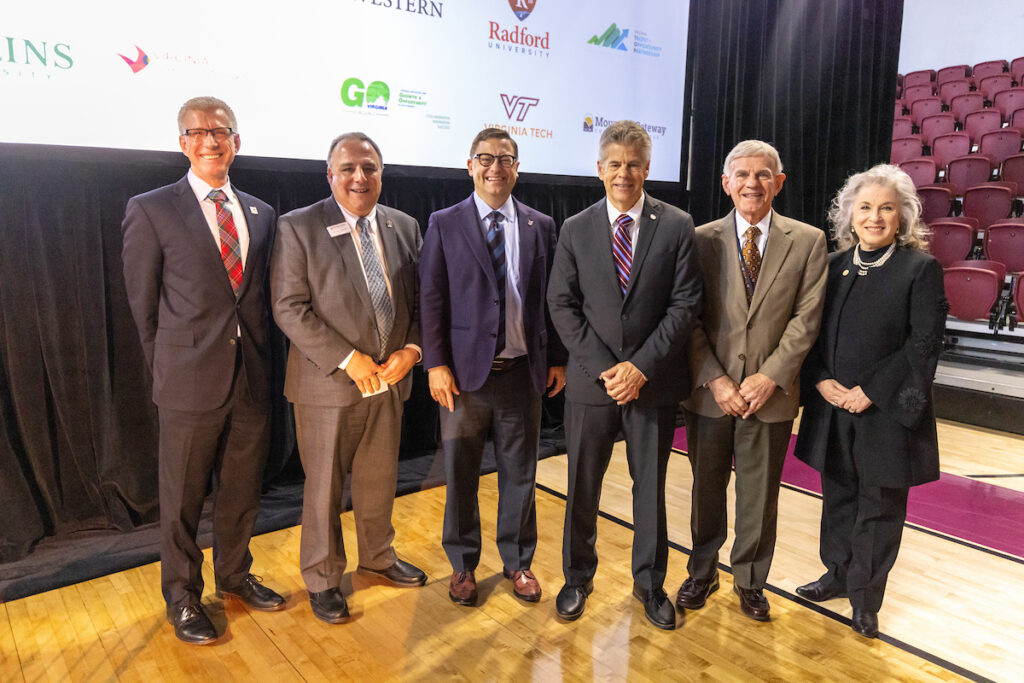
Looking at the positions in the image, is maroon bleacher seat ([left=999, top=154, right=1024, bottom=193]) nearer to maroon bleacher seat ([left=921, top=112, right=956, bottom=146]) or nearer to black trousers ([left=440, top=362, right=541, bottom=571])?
maroon bleacher seat ([left=921, top=112, right=956, bottom=146])

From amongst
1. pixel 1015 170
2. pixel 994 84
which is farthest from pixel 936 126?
pixel 1015 170

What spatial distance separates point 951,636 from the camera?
2393 millimetres

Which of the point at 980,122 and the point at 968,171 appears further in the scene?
the point at 980,122

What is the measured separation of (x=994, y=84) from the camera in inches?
376

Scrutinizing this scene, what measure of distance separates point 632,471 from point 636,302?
1.94ft

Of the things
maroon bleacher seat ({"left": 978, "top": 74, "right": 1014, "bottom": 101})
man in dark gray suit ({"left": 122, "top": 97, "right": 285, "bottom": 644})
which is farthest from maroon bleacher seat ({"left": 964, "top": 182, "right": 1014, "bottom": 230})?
man in dark gray suit ({"left": 122, "top": 97, "right": 285, "bottom": 644})

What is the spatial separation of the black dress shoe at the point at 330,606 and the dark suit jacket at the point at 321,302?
2.25 feet

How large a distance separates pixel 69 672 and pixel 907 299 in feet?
9.29

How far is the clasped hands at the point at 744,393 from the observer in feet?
7.45

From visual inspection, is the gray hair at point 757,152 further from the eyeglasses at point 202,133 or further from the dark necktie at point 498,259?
the eyeglasses at point 202,133

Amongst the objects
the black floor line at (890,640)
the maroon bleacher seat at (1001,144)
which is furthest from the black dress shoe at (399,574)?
the maroon bleacher seat at (1001,144)

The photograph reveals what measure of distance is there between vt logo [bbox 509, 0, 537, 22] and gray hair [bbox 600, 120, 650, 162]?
214 centimetres

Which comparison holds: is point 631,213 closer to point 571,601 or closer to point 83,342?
point 571,601

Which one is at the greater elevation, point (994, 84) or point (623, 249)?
point (994, 84)
